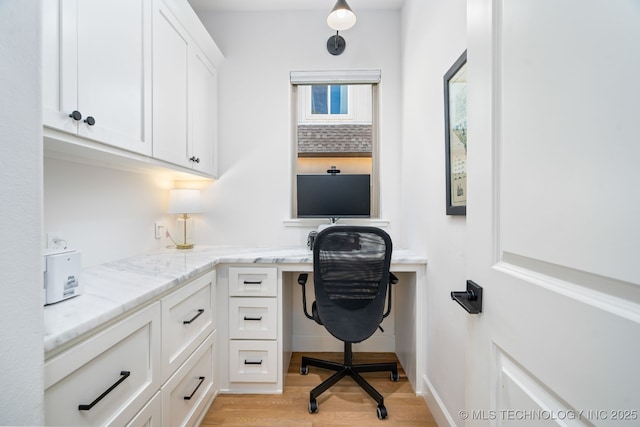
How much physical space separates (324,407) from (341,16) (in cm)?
249

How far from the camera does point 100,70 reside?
3.50 ft

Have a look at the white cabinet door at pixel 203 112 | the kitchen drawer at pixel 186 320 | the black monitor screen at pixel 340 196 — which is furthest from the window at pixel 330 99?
the kitchen drawer at pixel 186 320

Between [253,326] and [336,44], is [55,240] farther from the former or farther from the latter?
[336,44]

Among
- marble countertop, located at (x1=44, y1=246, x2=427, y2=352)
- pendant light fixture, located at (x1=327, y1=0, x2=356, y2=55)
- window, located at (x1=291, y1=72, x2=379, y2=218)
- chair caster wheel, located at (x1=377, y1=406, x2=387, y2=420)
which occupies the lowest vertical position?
chair caster wheel, located at (x1=377, y1=406, x2=387, y2=420)

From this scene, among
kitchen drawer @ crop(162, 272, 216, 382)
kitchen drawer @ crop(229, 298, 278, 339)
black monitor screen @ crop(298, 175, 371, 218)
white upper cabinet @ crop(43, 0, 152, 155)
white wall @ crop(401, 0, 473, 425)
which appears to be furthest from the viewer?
black monitor screen @ crop(298, 175, 371, 218)

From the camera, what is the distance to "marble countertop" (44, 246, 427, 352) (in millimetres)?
729

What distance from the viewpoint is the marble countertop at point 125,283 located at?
73 cm

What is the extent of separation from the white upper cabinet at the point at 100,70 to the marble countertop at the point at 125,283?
1.90 ft

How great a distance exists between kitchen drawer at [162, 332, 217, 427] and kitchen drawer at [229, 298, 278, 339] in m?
0.14

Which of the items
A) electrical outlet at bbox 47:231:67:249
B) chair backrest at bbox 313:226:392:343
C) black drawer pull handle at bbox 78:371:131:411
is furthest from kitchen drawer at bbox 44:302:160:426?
chair backrest at bbox 313:226:392:343

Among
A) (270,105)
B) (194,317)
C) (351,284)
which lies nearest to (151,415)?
(194,317)

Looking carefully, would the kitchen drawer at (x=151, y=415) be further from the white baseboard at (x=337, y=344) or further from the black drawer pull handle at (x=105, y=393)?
the white baseboard at (x=337, y=344)

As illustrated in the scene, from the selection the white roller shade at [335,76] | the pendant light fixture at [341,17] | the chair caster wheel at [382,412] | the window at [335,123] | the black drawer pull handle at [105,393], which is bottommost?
the chair caster wheel at [382,412]

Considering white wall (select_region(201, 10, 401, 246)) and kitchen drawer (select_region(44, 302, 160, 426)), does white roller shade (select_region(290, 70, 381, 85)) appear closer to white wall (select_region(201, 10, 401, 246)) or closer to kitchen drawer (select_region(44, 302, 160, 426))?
white wall (select_region(201, 10, 401, 246))
